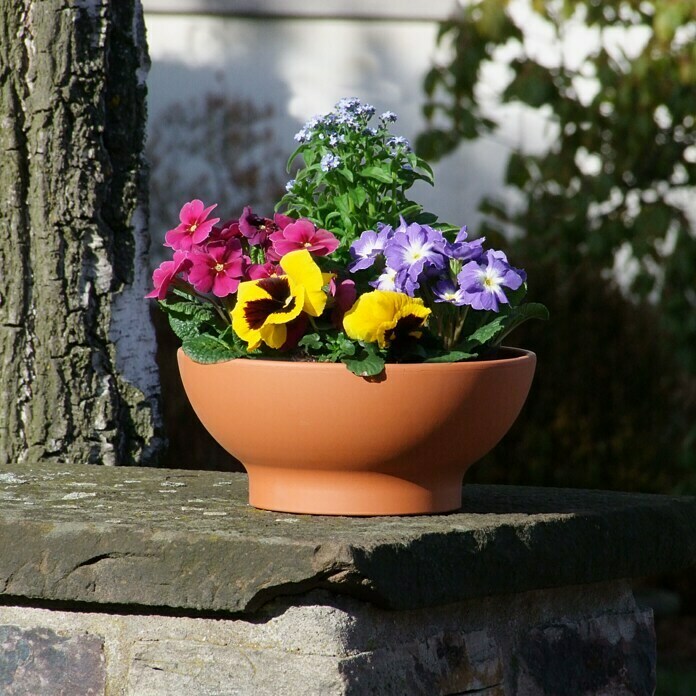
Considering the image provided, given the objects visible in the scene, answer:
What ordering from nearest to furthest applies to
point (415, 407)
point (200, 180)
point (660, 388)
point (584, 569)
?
point (415, 407)
point (584, 569)
point (660, 388)
point (200, 180)

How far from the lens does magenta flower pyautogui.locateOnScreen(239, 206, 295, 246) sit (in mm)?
1544

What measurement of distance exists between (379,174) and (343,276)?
139 mm

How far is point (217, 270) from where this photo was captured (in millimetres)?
1522

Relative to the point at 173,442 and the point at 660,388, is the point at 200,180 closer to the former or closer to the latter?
the point at 173,442

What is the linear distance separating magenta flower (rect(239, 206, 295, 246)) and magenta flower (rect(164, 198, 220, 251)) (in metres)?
0.04

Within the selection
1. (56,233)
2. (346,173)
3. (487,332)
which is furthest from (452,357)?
(56,233)

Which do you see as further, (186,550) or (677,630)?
(677,630)

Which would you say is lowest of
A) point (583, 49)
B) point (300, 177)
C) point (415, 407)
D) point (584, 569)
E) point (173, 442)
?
point (173, 442)

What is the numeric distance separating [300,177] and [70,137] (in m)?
0.63

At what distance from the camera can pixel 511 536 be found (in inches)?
58.0

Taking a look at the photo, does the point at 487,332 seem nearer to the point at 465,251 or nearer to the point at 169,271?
the point at 465,251

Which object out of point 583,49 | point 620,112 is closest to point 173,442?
point 620,112

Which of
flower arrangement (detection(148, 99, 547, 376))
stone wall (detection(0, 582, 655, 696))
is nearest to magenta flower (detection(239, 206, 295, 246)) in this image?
flower arrangement (detection(148, 99, 547, 376))

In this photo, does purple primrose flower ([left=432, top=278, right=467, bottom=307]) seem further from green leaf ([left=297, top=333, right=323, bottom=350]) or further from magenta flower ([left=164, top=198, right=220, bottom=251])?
magenta flower ([left=164, top=198, right=220, bottom=251])
